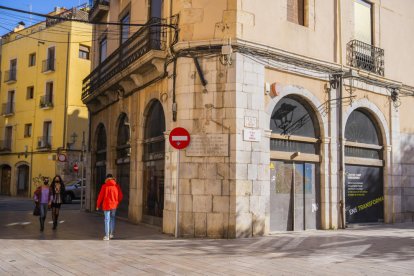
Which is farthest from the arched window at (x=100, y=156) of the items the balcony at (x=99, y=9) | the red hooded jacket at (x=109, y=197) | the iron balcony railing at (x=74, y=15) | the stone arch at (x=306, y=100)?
the iron balcony railing at (x=74, y=15)

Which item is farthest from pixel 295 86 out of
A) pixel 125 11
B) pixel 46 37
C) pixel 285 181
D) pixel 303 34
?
pixel 46 37

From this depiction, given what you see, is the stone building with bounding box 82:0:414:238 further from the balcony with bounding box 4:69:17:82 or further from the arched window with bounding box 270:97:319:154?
the balcony with bounding box 4:69:17:82

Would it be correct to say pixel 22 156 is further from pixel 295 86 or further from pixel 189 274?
pixel 189 274

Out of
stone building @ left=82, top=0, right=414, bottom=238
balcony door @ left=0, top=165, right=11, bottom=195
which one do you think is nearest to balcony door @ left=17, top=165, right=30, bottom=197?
balcony door @ left=0, top=165, right=11, bottom=195

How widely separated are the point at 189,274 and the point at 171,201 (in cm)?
505

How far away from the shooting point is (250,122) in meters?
11.9

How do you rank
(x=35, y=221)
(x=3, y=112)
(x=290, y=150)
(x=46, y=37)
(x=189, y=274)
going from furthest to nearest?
1. (x=3, y=112)
2. (x=46, y=37)
3. (x=35, y=221)
4. (x=290, y=150)
5. (x=189, y=274)

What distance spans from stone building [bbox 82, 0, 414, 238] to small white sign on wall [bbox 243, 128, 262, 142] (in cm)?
3

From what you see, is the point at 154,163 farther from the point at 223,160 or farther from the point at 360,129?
the point at 360,129

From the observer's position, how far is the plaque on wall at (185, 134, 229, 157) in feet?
38.1

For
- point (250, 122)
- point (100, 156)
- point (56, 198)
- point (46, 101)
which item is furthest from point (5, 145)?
point (250, 122)

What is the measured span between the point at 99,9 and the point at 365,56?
1152 cm

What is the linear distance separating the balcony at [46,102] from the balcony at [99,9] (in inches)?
587

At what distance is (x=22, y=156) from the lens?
3716cm
